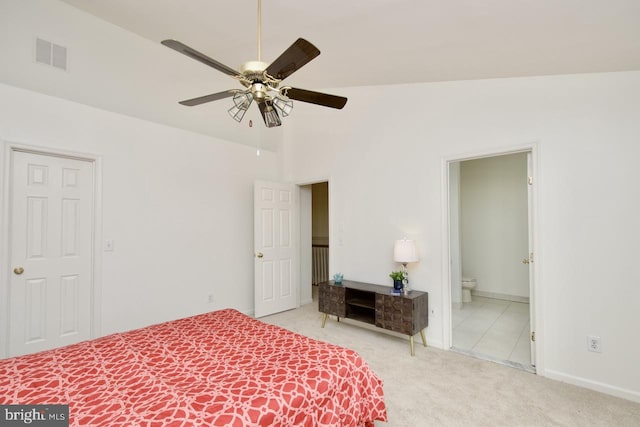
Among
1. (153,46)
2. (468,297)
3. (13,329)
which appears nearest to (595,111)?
(468,297)

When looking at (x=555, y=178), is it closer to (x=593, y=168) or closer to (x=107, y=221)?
(x=593, y=168)

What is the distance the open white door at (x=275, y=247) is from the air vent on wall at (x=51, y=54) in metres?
2.31

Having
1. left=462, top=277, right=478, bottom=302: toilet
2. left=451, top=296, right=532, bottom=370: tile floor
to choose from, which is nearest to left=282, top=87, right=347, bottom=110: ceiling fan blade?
left=451, top=296, right=532, bottom=370: tile floor

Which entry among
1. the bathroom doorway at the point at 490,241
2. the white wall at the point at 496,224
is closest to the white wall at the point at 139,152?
the bathroom doorway at the point at 490,241

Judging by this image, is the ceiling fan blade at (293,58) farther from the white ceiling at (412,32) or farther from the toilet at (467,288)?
the toilet at (467,288)

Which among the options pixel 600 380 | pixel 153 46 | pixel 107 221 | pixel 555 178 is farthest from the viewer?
pixel 153 46

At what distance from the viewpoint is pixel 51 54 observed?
2.78 meters

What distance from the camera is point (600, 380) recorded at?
2.30 meters

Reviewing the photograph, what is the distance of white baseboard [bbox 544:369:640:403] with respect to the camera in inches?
86.0

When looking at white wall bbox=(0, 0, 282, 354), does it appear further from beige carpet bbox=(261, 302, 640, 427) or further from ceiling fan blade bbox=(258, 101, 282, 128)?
beige carpet bbox=(261, 302, 640, 427)

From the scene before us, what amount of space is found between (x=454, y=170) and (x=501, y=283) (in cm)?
212

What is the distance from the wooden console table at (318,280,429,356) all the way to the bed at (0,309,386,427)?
4.36ft

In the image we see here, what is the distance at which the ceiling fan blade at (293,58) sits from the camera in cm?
143

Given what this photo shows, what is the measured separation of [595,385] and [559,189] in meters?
1.54
